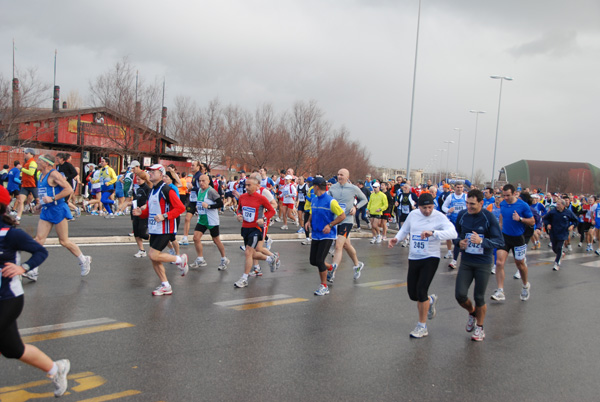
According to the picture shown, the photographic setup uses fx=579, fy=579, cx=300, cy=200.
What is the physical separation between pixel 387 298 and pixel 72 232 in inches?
342

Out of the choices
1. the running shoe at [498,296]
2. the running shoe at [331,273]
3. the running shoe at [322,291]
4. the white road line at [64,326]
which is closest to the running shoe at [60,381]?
the white road line at [64,326]

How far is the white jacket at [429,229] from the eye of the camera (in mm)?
6742

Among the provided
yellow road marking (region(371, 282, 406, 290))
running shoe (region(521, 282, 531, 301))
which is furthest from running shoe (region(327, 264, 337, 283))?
running shoe (region(521, 282, 531, 301))

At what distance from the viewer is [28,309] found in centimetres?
709

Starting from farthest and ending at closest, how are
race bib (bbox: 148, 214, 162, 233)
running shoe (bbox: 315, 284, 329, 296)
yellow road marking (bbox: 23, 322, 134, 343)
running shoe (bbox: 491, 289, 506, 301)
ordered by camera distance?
running shoe (bbox: 491, 289, 506, 301)
running shoe (bbox: 315, 284, 329, 296)
race bib (bbox: 148, 214, 162, 233)
yellow road marking (bbox: 23, 322, 134, 343)

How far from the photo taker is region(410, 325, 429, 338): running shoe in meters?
6.80

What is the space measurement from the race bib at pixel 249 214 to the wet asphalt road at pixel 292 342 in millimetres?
1080

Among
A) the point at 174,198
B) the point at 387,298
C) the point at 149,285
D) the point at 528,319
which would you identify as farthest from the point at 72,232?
the point at 528,319

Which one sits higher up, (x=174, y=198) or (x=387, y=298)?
(x=174, y=198)

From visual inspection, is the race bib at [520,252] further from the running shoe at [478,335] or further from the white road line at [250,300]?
the white road line at [250,300]

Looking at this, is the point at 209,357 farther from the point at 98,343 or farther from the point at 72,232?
the point at 72,232

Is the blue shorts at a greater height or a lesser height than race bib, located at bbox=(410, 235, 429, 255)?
Result: lesser

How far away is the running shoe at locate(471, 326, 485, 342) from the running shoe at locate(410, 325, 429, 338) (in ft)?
1.86

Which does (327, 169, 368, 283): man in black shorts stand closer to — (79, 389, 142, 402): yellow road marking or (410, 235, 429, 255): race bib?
(410, 235, 429, 255): race bib
